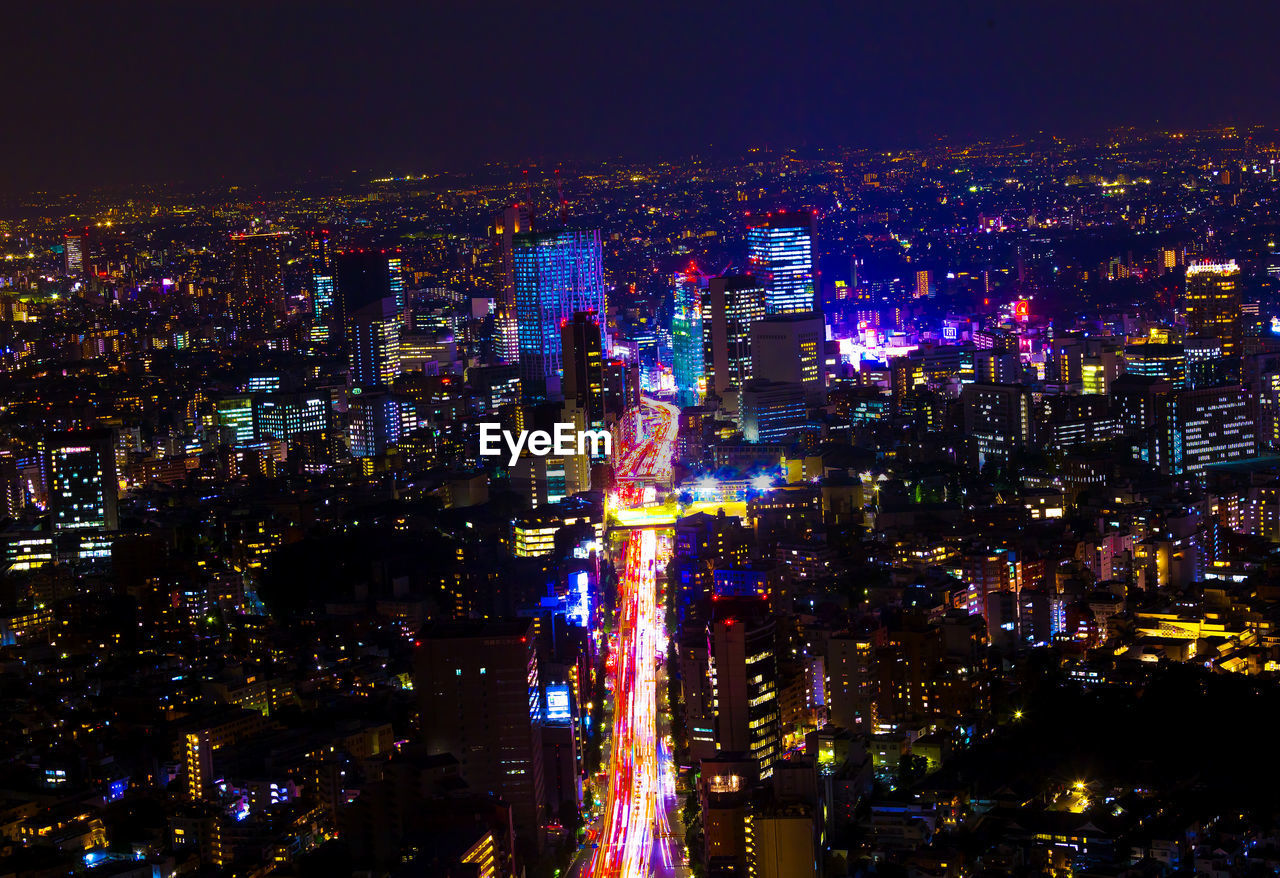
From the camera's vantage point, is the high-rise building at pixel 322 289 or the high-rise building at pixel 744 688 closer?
the high-rise building at pixel 744 688

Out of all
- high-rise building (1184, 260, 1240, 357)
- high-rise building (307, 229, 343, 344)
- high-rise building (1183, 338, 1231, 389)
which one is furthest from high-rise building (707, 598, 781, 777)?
high-rise building (307, 229, 343, 344)

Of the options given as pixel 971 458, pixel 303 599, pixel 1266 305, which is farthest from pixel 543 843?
pixel 1266 305

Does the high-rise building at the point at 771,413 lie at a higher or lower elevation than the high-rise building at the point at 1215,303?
lower

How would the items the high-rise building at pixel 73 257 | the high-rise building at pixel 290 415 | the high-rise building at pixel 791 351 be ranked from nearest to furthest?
the high-rise building at pixel 791 351, the high-rise building at pixel 290 415, the high-rise building at pixel 73 257

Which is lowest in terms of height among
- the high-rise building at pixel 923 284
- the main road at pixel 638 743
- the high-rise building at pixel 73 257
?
the main road at pixel 638 743

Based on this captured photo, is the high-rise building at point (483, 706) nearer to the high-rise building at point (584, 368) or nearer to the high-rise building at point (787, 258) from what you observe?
the high-rise building at point (584, 368)

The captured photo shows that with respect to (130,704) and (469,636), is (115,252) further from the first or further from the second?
(469,636)

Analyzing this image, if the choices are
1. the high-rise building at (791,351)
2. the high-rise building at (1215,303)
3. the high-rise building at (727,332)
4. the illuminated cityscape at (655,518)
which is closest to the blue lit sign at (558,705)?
the illuminated cityscape at (655,518)

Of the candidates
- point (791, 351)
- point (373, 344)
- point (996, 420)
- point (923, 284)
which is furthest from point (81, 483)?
point (923, 284)
